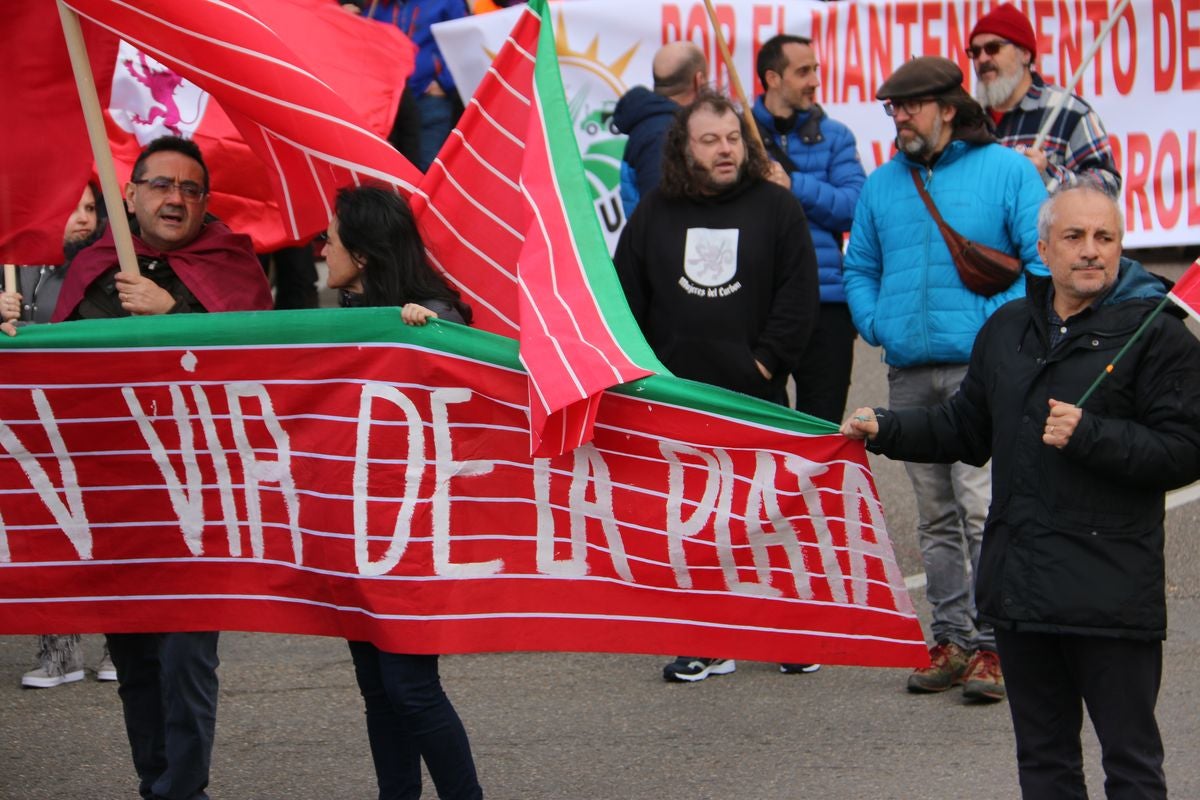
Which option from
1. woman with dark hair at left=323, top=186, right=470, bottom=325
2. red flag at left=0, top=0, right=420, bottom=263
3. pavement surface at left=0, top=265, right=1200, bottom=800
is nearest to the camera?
woman with dark hair at left=323, top=186, right=470, bottom=325

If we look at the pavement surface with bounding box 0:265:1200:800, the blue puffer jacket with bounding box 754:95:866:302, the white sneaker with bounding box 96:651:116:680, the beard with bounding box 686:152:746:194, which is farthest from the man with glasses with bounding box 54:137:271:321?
the blue puffer jacket with bounding box 754:95:866:302

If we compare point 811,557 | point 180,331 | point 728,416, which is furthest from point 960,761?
point 180,331

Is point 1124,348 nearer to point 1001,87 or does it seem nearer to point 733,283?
point 733,283

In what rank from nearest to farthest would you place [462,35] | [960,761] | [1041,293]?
[1041,293]
[960,761]
[462,35]

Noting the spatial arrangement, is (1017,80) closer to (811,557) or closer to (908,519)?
(908,519)

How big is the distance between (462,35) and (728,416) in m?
5.66

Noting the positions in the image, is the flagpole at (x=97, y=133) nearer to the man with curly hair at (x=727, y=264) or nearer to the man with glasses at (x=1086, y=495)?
the man with curly hair at (x=727, y=264)

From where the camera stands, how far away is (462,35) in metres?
9.83

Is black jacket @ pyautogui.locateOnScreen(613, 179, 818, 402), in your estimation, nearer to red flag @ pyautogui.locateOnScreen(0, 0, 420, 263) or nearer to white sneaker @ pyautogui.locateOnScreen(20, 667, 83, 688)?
red flag @ pyautogui.locateOnScreen(0, 0, 420, 263)

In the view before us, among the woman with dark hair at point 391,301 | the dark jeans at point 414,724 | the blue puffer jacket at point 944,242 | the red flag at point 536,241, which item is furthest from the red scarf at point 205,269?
the blue puffer jacket at point 944,242

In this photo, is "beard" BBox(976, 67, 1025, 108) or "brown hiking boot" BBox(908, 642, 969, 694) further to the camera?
"beard" BBox(976, 67, 1025, 108)

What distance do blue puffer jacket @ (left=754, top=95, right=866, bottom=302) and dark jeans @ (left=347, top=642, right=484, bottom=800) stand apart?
9.44 ft

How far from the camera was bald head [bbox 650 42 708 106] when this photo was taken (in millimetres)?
7324

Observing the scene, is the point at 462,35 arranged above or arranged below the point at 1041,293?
above
